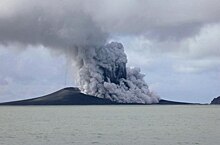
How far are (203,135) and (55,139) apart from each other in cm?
2413

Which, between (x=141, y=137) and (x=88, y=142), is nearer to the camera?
(x=88, y=142)

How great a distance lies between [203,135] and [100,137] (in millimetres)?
16988

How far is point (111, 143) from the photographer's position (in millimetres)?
66688

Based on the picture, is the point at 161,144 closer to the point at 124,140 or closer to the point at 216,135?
the point at 124,140

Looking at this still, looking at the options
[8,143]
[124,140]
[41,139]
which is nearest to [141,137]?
[124,140]

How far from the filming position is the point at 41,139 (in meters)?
74.2

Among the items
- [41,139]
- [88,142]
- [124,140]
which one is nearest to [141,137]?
[124,140]

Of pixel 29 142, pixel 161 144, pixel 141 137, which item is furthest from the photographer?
pixel 141 137

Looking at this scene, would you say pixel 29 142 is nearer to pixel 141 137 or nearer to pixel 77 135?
pixel 77 135

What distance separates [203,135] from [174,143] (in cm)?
1376

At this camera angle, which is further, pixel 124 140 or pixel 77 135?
pixel 77 135

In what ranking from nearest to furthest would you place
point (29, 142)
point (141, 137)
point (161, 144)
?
point (161, 144)
point (29, 142)
point (141, 137)

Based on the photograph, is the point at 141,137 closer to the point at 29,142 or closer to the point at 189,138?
the point at 189,138

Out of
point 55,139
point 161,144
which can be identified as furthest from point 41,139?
point 161,144
